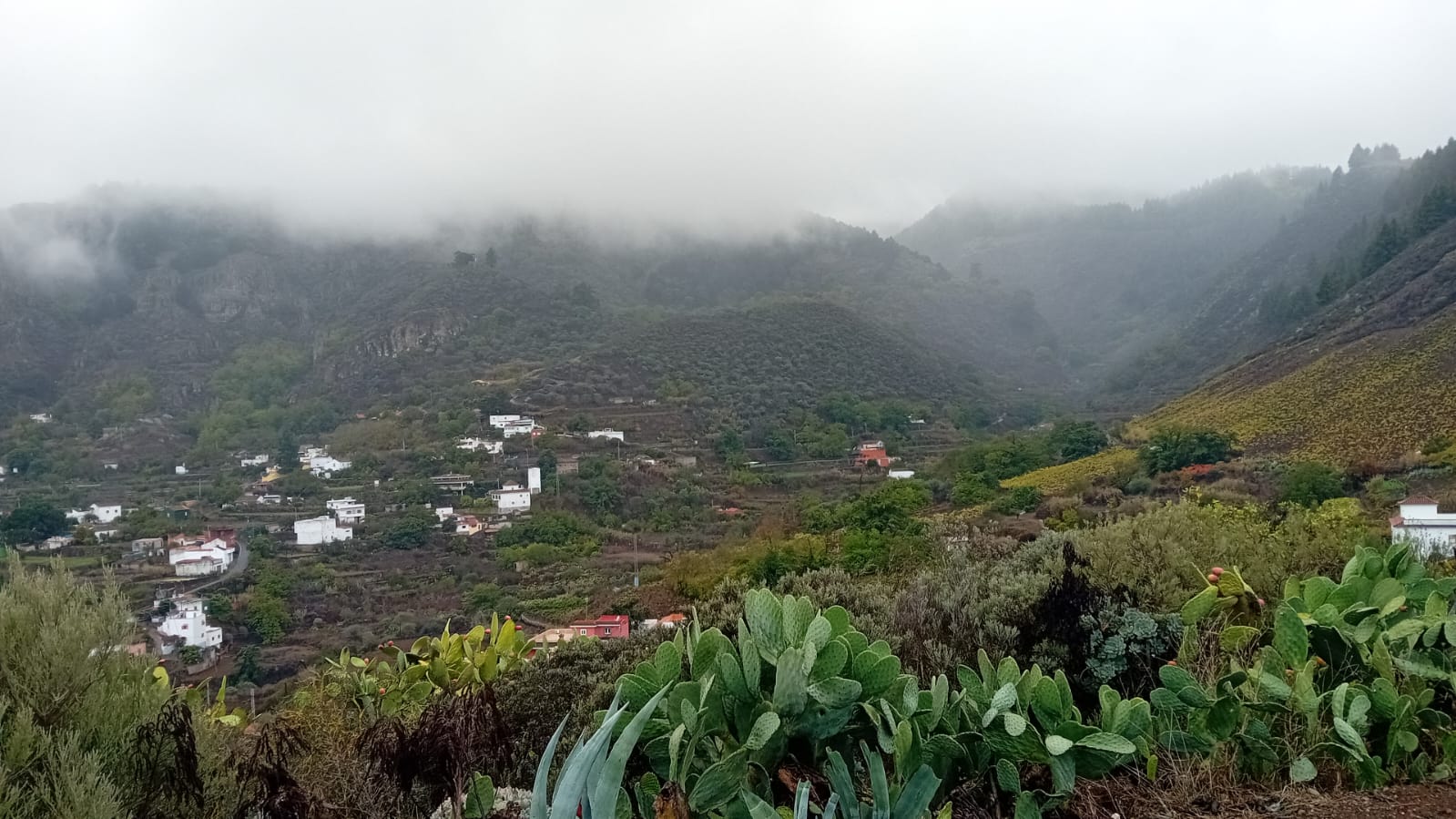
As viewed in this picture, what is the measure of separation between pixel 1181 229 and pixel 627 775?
102m

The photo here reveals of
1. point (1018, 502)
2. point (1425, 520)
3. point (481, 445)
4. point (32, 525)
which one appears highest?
point (1425, 520)

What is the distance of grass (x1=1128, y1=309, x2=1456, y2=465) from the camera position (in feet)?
51.7

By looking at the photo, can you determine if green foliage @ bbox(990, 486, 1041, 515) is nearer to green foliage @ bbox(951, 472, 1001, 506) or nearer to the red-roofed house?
green foliage @ bbox(951, 472, 1001, 506)

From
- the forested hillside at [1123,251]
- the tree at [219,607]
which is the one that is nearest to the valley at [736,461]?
the tree at [219,607]

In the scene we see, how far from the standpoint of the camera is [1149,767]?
1.82 metres

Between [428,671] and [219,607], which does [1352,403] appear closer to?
[428,671]

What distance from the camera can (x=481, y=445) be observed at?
3416 cm

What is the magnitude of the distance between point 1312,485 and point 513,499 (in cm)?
2342

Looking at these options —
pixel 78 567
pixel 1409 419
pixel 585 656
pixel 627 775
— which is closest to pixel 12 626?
pixel 627 775

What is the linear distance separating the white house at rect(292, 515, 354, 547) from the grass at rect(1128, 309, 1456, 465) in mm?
24547

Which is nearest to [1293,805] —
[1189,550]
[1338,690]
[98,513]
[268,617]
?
[1338,690]

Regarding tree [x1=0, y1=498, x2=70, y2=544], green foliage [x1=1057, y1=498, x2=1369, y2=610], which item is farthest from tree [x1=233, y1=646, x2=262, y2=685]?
green foliage [x1=1057, y1=498, x2=1369, y2=610]

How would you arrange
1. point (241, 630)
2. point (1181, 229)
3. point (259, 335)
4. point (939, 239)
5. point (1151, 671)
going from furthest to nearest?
1. point (939, 239)
2. point (1181, 229)
3. point (259, 335)
4. point (241, 630)
5. point (1151, 671)

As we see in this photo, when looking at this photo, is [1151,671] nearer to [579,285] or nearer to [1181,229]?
[579,285]
